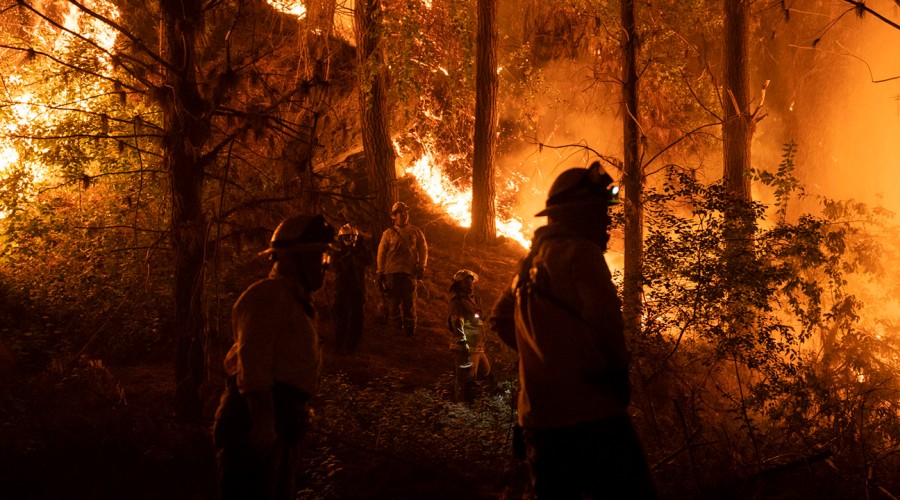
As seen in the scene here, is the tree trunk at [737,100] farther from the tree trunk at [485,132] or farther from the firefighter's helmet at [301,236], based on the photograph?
the firefighter's helmet at [301,236]

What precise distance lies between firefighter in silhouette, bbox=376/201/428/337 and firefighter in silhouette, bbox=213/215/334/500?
7455 millimetres

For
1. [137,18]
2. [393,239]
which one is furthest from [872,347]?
[137,18]

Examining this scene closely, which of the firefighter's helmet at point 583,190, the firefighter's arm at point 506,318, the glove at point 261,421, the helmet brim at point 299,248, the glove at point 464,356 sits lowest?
the glove at point 261,421

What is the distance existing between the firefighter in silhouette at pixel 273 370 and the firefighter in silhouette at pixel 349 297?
5.58 metres

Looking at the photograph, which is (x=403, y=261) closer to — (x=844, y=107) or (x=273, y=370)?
(x=273, y=370)

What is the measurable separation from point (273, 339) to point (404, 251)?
26.4ft

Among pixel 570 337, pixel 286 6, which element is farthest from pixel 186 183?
pixel 570 337

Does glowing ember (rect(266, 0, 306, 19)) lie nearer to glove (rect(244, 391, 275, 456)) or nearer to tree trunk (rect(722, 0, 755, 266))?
glove (rect(244, 391, 275, 456))

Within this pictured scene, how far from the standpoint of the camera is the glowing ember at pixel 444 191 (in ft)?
64.4

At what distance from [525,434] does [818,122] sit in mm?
22899

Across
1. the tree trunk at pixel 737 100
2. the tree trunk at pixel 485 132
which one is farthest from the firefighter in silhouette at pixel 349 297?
the tree trunk at pixel 485 132

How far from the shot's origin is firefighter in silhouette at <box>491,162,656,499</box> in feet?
10.0

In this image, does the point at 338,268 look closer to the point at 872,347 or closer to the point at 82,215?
the point at 82,215

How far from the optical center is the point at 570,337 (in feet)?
10.3
